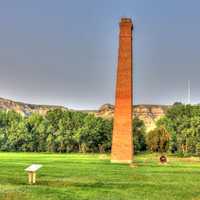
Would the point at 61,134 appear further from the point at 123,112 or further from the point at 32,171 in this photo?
the point at 32,171

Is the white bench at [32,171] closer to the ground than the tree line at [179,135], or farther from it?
closer to the ground

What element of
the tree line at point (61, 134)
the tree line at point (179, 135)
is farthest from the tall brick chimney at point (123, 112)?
the tree line at point (61, 134)

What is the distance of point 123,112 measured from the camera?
4975cm

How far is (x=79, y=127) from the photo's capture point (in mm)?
108938

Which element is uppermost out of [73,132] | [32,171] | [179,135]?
[73,132]

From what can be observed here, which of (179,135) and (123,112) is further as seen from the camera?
(179,135)

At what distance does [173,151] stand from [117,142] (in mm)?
50734

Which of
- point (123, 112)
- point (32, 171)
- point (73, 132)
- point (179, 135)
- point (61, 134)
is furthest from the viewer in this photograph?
point (73, 132)

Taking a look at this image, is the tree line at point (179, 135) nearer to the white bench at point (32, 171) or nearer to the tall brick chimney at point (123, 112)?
the tall brick chimney at point (123, 112)

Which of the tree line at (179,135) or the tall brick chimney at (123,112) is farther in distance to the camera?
the tree line at (179,135)

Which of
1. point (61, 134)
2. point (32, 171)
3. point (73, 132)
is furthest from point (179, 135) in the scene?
point (32, 171)

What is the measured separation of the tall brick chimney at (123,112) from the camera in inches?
1948

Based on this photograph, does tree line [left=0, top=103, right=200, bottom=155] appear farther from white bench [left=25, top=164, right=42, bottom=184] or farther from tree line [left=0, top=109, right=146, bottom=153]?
white bench [left=25, top=164, right=42, bottom=184]

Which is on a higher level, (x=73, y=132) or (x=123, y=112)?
(x=73, y=132)
